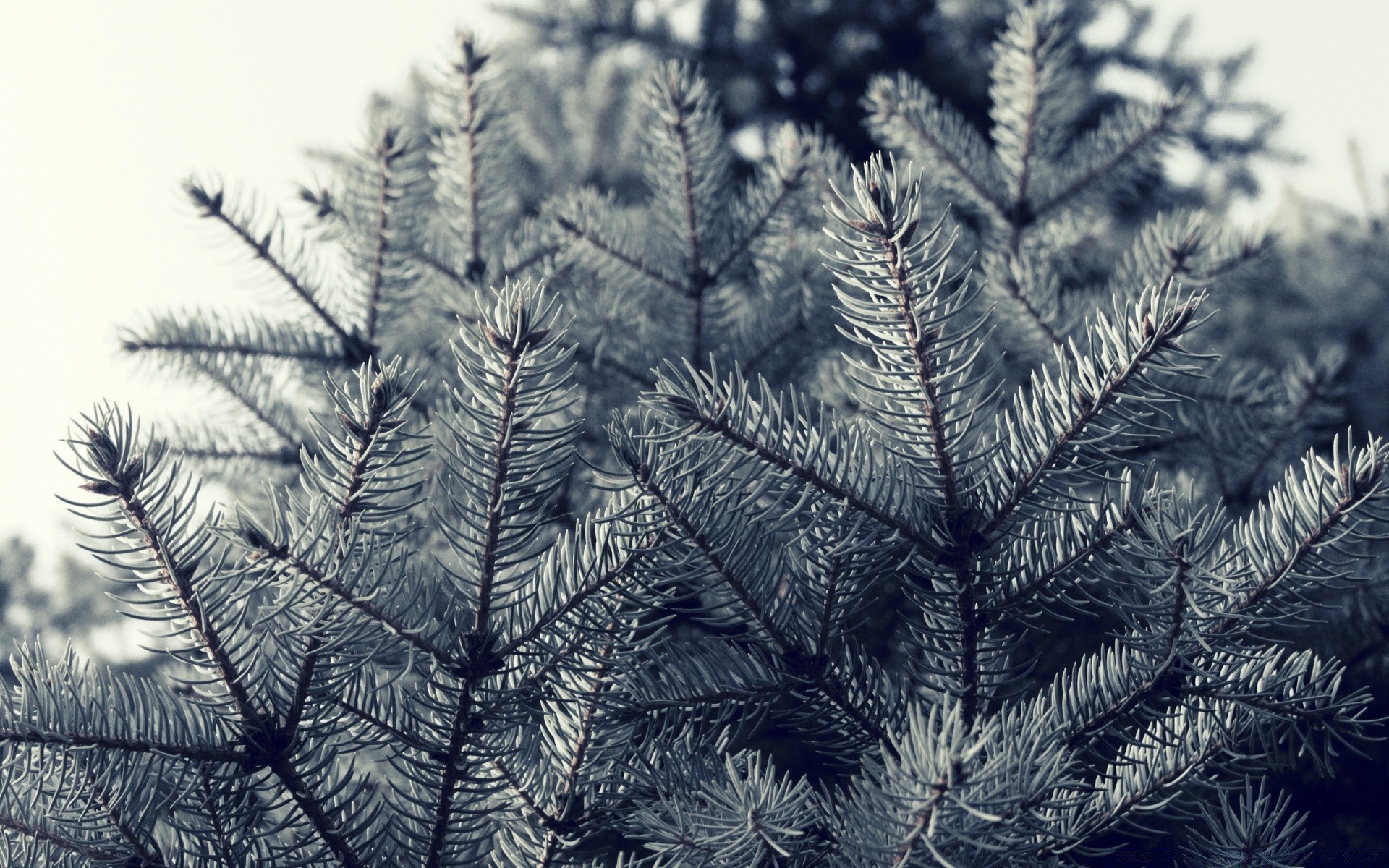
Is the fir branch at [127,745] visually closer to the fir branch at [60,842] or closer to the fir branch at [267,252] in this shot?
the fir branch at [60,842]

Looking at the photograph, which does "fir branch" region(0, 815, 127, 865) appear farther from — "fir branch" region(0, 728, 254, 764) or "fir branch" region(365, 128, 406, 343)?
"fir branch" region(365, 128, 406, 343)

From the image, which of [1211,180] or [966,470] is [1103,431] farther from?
[1211,180]

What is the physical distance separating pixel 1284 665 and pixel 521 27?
2.71 metres

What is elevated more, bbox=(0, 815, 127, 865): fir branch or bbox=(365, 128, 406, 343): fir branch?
bbox=(365, 128, 406, 343): fir branch

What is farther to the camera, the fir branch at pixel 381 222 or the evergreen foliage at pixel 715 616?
Answer: the fir branch at pixel 381 222

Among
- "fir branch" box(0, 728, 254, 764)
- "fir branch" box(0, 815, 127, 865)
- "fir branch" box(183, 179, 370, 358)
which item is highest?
"fir branch" box(183, 179, 370, 358)

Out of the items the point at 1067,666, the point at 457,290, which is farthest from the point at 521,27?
the point at 1067,666

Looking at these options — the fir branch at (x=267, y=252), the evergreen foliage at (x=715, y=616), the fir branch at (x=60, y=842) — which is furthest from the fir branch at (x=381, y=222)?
the fir branch at (x=60, y=842)

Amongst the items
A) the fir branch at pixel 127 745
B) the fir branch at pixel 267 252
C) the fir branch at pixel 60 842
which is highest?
the fir branch at pixel 267 252

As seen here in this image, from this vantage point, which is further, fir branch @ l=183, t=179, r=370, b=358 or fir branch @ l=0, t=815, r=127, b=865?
fir branch @ l=183, t=179, r=370, b=358

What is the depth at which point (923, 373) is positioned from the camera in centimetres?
57

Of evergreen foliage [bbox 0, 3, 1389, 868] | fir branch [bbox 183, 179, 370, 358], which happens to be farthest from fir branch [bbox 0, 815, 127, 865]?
fir branch [bbox 183, 179, 370, 358]

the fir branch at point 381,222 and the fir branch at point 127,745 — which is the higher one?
the fir branch at point 381,222

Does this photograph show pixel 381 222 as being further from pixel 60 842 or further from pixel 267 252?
pixel 60 842
